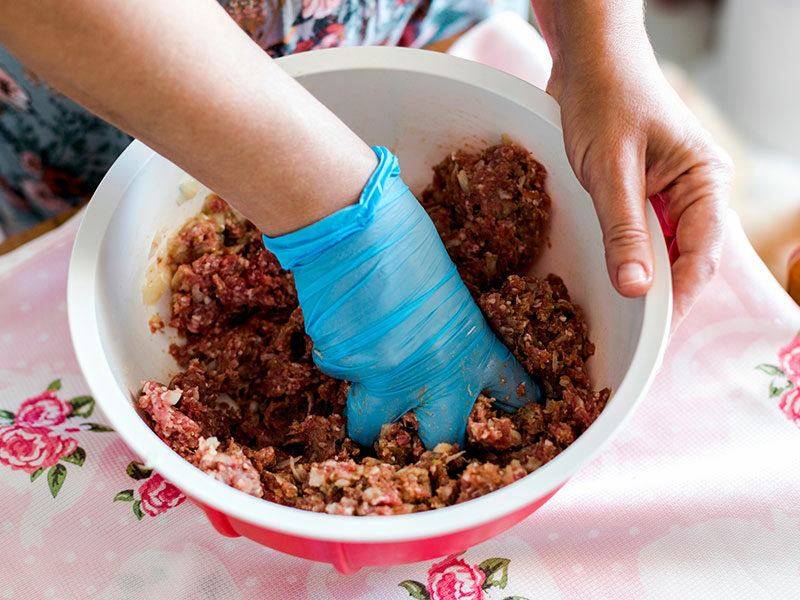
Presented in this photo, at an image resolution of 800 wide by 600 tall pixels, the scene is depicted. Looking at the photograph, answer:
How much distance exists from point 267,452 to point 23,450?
42 centimetres

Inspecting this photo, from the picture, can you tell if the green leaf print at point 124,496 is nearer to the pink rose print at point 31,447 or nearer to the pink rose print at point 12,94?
the pink rose print at point 31,447

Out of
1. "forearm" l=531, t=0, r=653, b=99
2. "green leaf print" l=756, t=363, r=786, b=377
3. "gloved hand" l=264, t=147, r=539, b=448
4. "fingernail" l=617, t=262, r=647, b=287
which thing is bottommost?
"green leaf print" l=756, t=363, r=786, b=377

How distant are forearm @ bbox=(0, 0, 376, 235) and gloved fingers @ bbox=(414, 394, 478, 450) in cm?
28

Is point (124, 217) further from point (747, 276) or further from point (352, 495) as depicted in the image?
point (747, 276)

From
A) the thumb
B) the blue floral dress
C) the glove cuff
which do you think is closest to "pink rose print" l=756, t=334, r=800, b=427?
the thumb

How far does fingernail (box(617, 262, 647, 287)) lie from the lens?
775 mm

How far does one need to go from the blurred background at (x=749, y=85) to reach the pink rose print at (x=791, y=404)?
2.00 ft

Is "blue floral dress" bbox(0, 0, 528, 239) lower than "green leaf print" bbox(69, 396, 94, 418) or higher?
higher

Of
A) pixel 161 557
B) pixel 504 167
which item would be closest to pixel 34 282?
pixel 161 557

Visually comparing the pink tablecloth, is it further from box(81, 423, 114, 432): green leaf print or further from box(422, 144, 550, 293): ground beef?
A: box(422, 144, 550, 293): ground beef

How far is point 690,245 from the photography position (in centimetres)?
87

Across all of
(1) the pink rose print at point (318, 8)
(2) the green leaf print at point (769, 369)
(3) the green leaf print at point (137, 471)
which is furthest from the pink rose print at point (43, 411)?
(2) the green leaf print at point (769, 369)

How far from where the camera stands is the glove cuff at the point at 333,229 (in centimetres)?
82

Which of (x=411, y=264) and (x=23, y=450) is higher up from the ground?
(x=411, y=264)
